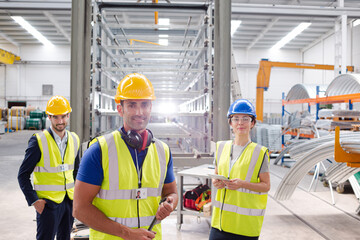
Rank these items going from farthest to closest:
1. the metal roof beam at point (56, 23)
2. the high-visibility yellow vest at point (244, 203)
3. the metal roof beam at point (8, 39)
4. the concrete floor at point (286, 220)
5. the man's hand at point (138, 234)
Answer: the metal roof beam at point (8, 39), the metal roof beam at point (56, 23), the concrete floor at point (286, 220), the high-visibility yellow vest at point (244, 203), the man's hand at point (138, 234)

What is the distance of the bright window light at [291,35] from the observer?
1842cm

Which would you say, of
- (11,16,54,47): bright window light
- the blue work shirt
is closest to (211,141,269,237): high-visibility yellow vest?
the blue work shirt

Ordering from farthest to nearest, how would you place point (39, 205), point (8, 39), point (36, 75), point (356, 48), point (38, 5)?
point (36, 75)
point (8, 39)
point (356, 48)
point (38, 5)
point (39, 205)

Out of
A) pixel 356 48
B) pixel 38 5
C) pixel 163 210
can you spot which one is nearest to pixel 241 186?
pixel 163 210

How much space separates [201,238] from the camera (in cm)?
409

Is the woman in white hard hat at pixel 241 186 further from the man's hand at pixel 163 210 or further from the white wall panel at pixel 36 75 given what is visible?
the white wall panel at pixel 36 75

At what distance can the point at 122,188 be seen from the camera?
4.99 feet

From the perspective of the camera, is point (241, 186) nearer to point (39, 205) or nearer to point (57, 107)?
point (39, 205)

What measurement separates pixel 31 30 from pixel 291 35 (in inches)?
681

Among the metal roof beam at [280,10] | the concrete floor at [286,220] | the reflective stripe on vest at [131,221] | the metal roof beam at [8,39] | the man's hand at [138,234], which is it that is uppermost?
the metal roof beam at [8,39]

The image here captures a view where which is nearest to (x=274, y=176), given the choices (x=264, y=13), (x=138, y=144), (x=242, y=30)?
(x=264, y=13)

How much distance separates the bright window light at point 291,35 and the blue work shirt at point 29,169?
18.6 meters

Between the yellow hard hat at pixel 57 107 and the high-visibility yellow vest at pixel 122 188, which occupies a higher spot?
the yellow hard hat at pixel 57 107

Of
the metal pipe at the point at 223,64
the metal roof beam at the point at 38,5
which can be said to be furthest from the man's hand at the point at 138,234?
the metal roof beam at the point at 38,5
